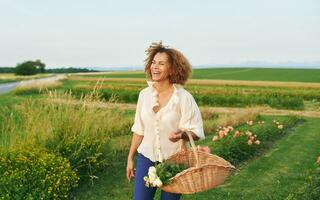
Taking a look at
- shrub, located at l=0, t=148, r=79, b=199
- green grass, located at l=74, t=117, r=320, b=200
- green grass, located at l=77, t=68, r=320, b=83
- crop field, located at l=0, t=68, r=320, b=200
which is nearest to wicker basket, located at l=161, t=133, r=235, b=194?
crop field, located at l=0, t=68, r=320, b=200

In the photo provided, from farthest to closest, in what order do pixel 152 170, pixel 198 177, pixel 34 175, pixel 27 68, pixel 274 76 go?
pixel 27 68, pixel 274 76, pixel 34 175, pixel 152 170, pixel 198 177

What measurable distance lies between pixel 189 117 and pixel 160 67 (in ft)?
1.43

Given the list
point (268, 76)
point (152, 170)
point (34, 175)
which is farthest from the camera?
point (268, 76)

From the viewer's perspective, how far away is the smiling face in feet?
12.3

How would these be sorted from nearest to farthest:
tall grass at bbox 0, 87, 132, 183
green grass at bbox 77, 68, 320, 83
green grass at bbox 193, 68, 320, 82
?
tall grass at bbox 0, 87, 132, 183
green grass at bbox 193, 68, 320, 82
green grass at bbox 77, 68, 320, 83

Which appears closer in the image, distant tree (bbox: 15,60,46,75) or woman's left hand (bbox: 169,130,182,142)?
woman's left hand (bbox: 169,130,182,142)

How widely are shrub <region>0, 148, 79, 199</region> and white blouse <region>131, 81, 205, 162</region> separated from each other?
2.57 meters

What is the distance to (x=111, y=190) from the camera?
7.19m

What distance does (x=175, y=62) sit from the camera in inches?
148

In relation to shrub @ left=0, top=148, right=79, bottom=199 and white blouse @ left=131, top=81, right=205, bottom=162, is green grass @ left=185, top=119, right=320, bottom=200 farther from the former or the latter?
white blouse @ left=131, top=81, right=205, bottom=162

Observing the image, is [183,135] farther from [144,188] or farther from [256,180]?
[256,180]

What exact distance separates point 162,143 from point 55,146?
4.09 meters

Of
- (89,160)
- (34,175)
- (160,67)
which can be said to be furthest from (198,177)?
(89,160)

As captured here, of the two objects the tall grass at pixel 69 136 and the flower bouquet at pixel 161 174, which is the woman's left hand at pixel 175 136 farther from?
the tall grass at pixel 69 136
